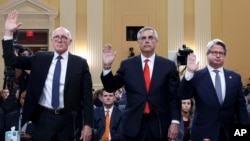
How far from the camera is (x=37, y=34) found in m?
16.0

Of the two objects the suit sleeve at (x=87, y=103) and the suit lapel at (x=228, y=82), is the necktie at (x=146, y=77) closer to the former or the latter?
the suit sleeve at (x=87, y=103)

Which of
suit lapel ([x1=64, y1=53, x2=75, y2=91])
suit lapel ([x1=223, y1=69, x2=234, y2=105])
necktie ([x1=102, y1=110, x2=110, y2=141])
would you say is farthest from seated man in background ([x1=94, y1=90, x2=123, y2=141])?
suit lapel ([x1=223, y1=69, x2=234, y2=105])

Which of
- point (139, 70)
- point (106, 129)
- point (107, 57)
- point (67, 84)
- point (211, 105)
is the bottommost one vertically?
point (106, 129)

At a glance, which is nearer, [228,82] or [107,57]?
[107,57]

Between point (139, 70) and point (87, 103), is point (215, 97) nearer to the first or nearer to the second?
point (139, 70)

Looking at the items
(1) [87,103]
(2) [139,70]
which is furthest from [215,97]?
(1) [87,103]

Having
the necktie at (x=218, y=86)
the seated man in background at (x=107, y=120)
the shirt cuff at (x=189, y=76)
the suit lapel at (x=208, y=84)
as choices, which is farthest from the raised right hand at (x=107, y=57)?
the seated man in background at (x=107, y=120)

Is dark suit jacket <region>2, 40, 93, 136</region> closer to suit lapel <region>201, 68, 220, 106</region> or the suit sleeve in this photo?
the suit sleeve

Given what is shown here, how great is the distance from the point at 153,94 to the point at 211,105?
1.95ft

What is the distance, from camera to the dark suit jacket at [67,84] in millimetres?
4824

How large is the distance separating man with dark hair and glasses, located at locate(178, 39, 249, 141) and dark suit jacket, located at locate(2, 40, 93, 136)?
3.04 feet

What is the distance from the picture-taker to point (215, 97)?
Answer: 4.97 metres

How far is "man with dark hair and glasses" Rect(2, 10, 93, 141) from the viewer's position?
4.79 m

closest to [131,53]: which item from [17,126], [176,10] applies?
[176,10]
